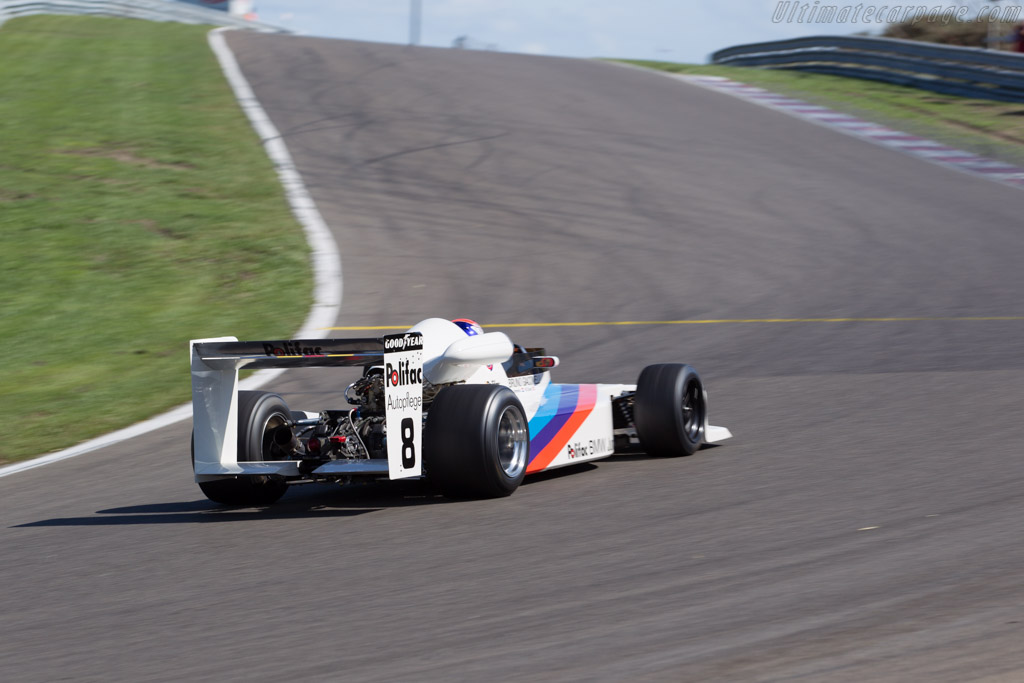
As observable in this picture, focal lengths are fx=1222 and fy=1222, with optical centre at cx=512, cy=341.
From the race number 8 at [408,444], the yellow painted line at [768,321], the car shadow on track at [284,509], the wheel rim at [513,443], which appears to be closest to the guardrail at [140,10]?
the yellow painted line at [768,321]

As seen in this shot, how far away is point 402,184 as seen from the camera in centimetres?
1941

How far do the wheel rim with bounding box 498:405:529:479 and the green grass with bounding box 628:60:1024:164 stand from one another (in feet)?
62.8

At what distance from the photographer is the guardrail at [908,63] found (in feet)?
91.0

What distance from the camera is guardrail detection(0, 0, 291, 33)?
37375 millimetres

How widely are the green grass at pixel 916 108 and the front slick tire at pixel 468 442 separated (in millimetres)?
19443

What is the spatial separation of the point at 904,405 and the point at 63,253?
10.5m

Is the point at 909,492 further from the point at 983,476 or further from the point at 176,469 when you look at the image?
the point at 176,469

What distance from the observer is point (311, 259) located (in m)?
15.4

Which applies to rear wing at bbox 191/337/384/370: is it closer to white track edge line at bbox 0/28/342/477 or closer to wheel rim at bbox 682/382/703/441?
wheel rim at bbox 682/382/703/441

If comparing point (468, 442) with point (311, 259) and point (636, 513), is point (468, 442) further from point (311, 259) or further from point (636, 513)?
point (311, 259)

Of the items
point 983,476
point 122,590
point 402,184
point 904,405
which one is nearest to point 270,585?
point 122,590

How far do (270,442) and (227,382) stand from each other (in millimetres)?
436

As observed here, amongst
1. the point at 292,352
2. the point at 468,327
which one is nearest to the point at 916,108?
the point at 468,327

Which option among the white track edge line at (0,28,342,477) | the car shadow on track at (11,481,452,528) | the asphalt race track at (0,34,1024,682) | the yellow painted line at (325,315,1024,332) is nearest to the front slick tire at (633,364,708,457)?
the asphalt race track at (0,34,1024,682)
